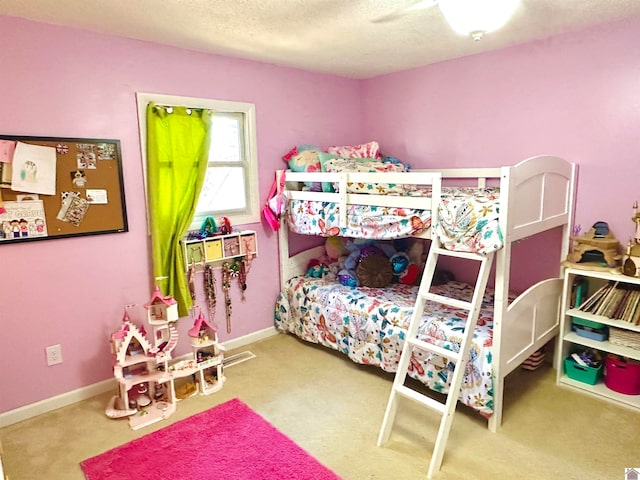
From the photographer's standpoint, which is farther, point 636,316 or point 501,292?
point 636,316

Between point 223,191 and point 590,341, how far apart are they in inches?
108

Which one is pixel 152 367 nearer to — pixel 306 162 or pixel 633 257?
pixel 306 162

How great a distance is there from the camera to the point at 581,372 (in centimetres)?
272

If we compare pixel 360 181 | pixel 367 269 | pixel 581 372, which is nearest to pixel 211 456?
pixel 367 269

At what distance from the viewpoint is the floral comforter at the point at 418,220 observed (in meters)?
2.23

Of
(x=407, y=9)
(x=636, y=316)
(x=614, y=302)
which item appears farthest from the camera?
(x=614, y=302)

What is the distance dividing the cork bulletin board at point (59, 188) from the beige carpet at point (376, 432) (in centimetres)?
113

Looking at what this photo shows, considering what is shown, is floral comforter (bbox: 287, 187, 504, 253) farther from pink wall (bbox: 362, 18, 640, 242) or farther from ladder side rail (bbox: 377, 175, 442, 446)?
pink wall (bbox: 362, 18, 640, 242)

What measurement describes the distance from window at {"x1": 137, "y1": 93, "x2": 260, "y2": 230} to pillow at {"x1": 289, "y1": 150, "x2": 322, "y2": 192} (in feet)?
1.03

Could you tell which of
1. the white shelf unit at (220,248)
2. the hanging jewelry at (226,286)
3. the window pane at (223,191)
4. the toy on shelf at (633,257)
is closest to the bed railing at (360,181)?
the window pane at (223,191)

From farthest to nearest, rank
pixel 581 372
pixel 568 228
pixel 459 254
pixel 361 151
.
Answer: pixel 361 151
pixel 568 228
pixel 581 372
pixel 459 254

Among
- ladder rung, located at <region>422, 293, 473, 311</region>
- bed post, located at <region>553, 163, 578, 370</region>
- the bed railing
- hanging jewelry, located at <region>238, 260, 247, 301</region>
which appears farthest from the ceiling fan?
hanging jewelry, located at <region>238, 260, 247, 301</region>

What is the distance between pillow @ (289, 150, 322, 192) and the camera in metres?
3.42

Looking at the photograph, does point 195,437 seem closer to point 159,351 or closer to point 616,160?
point 159,351
